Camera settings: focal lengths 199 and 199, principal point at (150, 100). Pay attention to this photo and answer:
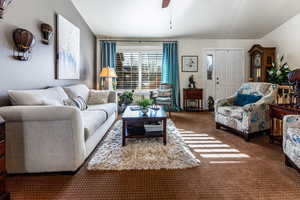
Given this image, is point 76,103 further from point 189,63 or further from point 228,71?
point 228,71

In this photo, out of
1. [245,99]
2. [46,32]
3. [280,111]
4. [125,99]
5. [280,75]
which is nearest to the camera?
[280,111]

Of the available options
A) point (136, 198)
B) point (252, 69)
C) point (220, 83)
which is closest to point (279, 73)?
point (252, 69)

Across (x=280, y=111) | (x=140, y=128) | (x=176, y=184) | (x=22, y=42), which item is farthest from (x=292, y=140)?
(x=22, y=42)

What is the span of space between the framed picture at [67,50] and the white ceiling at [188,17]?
0.64 metres

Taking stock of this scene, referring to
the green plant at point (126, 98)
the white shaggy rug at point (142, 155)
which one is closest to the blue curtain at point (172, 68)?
the green plant at point (126, 98)

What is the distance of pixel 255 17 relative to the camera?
15.5ft

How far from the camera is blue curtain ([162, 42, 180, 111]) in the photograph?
591 cm

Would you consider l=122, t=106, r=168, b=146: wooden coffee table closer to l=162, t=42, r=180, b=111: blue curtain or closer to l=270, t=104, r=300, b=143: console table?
l=270, t=104, r=300, b=143: console table

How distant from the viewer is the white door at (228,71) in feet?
20.0

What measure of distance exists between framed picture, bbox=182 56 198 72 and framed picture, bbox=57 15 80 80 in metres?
3.11

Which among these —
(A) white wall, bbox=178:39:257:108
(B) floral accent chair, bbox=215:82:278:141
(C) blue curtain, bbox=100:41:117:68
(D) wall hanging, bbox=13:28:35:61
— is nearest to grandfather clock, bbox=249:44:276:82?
(A) white wall, bbox=178:39:257:108

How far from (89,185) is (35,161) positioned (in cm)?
60

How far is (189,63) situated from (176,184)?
188 inches

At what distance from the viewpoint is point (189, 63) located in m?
6.05
